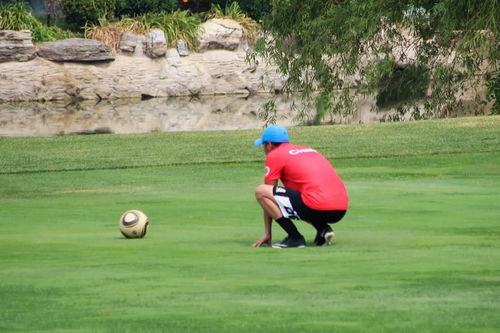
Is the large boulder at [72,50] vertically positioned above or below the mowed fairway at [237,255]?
below

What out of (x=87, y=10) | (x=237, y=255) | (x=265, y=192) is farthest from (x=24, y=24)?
(x=237, y=255)

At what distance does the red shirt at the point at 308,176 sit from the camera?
1154 cm

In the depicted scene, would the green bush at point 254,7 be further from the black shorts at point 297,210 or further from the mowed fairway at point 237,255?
the black shorts at point 297,210

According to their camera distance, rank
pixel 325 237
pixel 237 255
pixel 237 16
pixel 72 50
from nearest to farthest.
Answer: pixel 237 255
pixel 325 237
pixel 72 50
pixel 237 16

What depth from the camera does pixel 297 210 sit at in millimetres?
11562

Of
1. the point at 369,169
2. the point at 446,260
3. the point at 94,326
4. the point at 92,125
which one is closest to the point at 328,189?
the point at 446,260

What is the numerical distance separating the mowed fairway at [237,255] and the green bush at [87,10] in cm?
3384

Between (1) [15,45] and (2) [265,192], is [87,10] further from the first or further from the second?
(2) [265,192]

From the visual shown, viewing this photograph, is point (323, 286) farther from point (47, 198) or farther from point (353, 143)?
point (353, 143)

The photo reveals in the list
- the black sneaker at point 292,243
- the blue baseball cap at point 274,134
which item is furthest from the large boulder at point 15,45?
the black sneaker at point 292,243

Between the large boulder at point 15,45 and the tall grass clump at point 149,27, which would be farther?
the tall grass clump at point 149,27

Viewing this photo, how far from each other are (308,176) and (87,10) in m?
46.5

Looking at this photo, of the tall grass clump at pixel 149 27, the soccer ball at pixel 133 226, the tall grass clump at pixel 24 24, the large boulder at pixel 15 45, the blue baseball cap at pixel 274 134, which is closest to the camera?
the blue baseball cap at pixel 274 134

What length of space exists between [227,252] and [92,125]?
34.5 m
